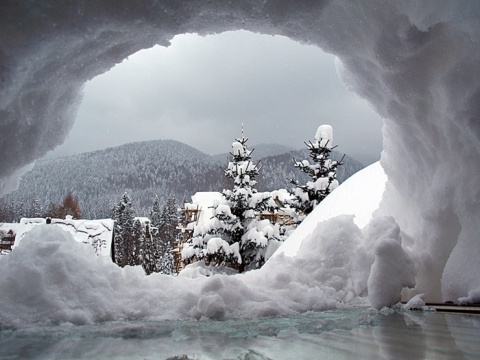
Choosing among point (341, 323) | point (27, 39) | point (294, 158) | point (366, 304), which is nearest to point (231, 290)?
point (341, 323)

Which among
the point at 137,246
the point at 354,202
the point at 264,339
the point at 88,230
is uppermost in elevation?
the point at 137,246

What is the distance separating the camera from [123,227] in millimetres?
46938

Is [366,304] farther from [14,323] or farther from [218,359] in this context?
[14,323]

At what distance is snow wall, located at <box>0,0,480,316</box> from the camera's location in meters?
3.03

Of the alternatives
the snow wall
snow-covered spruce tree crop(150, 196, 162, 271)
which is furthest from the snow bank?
snow-covered spruce tree crop(150, 196, 162, 271)

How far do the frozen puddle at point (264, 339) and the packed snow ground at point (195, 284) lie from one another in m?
0.24

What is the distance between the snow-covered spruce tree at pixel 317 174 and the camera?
1923 cm

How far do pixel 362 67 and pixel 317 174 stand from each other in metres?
16.0

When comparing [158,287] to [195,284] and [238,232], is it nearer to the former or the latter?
[195,284]

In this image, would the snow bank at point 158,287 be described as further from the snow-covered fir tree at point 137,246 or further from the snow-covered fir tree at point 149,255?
the snow-covered fir tree at point 137,246

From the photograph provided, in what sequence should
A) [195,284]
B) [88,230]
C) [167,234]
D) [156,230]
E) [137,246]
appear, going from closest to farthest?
[195,284], [88,230], [137,246], [156,230], [167,234]

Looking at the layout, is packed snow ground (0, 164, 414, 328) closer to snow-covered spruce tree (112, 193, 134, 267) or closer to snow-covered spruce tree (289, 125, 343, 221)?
snow-covered spruce tree (289, 125, 343, 221)

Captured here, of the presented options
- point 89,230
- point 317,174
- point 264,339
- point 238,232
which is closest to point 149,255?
point 89,230

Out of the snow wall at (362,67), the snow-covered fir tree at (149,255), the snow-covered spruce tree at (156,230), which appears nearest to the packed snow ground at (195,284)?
the snow wall at (362,67)
